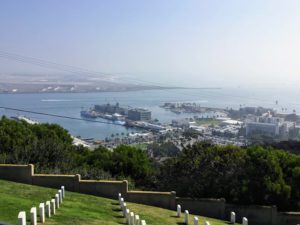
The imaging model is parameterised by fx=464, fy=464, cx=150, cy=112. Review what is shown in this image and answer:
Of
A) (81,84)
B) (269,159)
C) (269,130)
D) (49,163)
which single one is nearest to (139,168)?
(49,163)

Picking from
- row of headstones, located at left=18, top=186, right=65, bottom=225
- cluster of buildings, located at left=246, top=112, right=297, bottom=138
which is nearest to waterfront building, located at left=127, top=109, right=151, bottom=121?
cluster of buildings, located at left=246, top=112, right=297, bottom=138

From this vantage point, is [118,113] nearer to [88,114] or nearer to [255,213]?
[88,114]

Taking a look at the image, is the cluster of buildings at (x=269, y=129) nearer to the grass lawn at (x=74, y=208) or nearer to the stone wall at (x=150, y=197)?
the stone wall at (x=150, y=197)

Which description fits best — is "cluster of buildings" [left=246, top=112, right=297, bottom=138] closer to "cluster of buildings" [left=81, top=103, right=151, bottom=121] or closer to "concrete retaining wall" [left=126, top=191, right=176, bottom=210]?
"cluster of buildings" [left=81, top=103, right=151, bottom=121]

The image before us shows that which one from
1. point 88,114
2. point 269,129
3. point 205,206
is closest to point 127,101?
point 88,114

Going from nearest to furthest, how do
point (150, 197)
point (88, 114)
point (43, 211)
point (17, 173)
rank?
point (43, 211) < point (17, 173) < point (150, 197) < point (88, 114)

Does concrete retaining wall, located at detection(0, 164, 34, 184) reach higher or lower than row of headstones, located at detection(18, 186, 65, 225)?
lower

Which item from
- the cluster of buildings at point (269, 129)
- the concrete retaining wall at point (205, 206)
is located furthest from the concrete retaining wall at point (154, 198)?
the cluster of buildings at point (269, 129)
